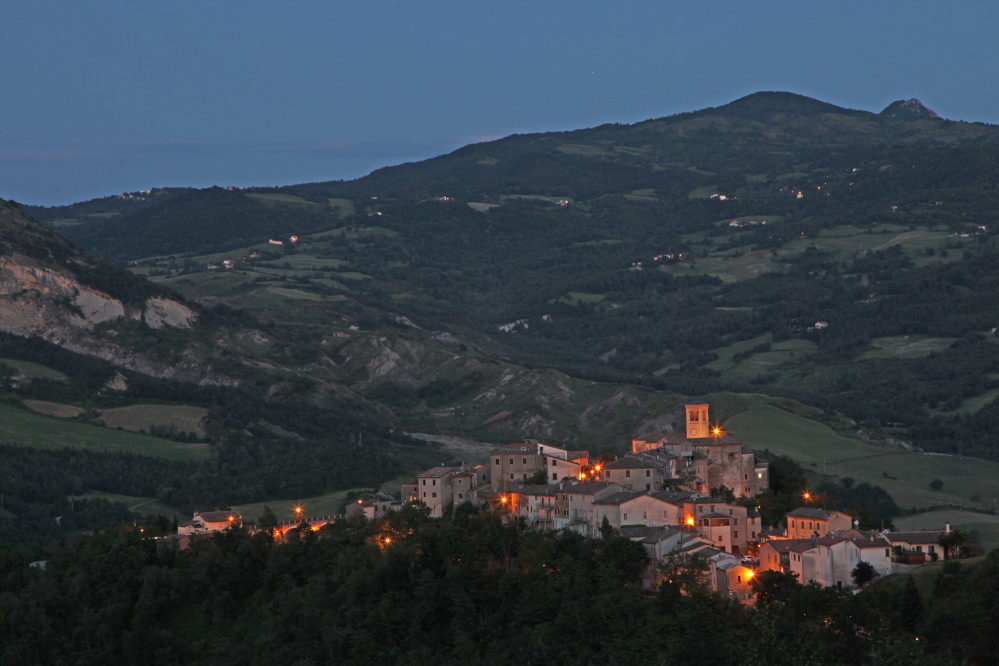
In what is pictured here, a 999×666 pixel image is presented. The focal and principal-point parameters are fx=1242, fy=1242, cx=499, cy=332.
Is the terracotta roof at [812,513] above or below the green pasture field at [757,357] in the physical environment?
below

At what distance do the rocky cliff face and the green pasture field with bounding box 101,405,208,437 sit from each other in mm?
20883

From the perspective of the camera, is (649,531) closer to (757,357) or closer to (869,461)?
(869,461)

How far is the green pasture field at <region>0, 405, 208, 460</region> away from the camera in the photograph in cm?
11731

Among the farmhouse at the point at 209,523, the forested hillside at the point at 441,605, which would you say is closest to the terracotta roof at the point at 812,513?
the forested hillside at the point at 441,605

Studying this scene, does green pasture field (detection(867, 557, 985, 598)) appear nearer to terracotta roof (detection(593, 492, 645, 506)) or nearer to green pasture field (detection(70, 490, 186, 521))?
terracotta roof (detection(593, 492, 645, 506))

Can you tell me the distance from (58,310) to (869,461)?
10312 cm

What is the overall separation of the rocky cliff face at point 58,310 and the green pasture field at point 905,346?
92779mm

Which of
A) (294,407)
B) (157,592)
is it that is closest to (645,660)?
(157,592)

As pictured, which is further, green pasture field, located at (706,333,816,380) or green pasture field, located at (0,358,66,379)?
green pasture field, located at (706,333,816,380)

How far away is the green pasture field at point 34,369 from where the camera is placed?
14050 centimetres

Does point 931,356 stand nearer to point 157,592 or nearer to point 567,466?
point 567,466

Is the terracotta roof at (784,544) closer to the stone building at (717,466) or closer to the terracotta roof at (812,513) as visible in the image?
the terracotta roof at (812,513)

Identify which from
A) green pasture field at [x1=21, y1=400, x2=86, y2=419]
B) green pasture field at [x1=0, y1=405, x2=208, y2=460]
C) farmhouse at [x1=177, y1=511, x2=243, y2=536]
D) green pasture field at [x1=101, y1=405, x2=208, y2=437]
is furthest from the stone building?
green pasture field at [x1=21, y1=400, x2=86, y2=419]

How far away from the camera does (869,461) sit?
10544 centimetres
